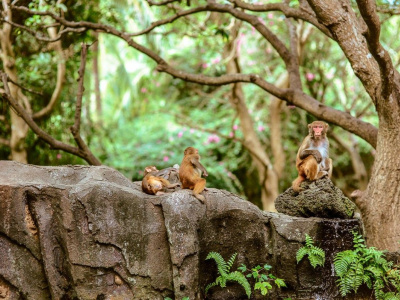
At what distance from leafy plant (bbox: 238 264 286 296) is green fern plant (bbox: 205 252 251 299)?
125 millimetres

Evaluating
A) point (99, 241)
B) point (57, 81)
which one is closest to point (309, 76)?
point (57, 81)

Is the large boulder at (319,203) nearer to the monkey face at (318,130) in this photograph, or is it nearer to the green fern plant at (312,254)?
the green fern plant at (312,254)

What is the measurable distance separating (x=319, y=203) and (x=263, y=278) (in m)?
1.19

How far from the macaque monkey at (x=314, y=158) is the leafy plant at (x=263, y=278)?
122 cm

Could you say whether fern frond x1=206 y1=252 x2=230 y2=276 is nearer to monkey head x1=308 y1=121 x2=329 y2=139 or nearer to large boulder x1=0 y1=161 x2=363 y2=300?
large boulder x1=0 y1=161 x2=363 y2=300

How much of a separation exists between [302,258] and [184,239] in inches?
58.9

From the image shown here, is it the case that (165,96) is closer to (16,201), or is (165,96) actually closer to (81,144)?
(81,144)

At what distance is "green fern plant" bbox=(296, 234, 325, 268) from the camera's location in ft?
20.4

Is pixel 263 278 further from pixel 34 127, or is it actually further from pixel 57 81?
pixel 57 81

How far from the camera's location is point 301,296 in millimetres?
6379

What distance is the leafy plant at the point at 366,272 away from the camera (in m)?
6.21

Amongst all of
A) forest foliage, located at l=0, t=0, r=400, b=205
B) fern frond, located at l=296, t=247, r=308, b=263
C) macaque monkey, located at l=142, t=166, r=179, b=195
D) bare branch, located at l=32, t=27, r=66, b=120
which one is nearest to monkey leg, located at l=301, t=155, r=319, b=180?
fern frond, located at l=296, t=247, r=308, b=263

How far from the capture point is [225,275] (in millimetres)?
6008

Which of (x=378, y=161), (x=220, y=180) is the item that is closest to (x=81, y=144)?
(x=378, y=161)
